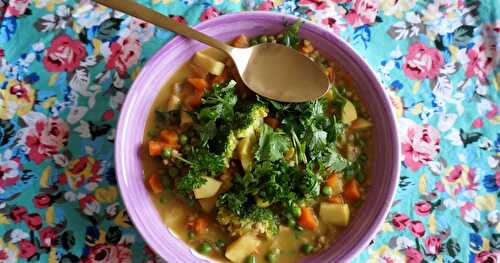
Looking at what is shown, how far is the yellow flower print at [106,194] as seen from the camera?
275 cm

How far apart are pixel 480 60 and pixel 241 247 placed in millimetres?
1713

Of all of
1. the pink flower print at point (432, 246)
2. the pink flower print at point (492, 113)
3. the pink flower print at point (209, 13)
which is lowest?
the pink flower print at point (432, 246)

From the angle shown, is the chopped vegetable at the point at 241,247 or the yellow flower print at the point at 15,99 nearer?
the chopped vegetable at the point at 241,247

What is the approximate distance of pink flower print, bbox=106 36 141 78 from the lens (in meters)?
2.86

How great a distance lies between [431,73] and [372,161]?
671 mm

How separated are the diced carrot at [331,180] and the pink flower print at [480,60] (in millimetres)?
1021

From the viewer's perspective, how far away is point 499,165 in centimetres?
284

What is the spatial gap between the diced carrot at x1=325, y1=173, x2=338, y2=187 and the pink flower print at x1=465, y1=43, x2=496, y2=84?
3.35 feet

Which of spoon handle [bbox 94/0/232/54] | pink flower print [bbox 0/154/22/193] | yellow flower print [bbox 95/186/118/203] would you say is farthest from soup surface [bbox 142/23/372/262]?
pink flower print [bbox 0/154/22/193]

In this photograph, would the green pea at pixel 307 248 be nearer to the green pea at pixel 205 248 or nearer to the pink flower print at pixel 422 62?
the green pea at pixel 205 248

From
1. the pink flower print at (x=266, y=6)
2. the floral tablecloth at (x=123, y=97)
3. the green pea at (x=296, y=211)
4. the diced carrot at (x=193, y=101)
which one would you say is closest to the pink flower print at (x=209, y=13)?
the floral tablecloth at (x=123, y=97)

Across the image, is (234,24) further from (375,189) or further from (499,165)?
(499,165)

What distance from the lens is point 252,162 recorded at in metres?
2.45

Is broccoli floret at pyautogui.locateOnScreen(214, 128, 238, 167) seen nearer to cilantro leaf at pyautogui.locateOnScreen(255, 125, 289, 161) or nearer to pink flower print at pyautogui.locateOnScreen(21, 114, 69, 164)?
cilantro leaf at pyautogui.locateOnScreen(255, 125, 289, 161)
